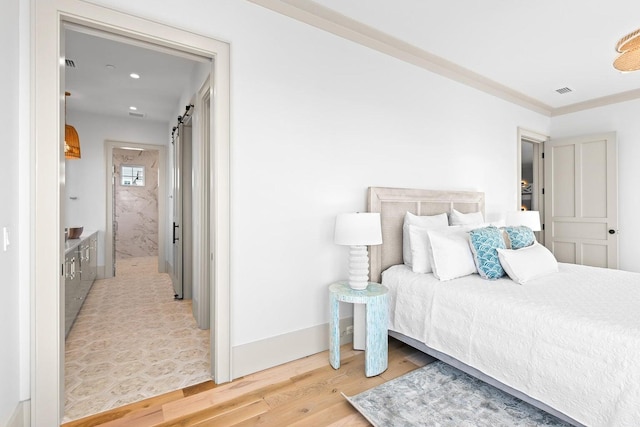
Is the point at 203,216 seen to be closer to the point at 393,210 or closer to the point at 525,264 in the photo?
the point at 393,210

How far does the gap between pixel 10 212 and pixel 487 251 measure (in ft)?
9.93

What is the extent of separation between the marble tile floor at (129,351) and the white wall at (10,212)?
52cm

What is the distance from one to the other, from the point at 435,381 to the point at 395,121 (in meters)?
2.29

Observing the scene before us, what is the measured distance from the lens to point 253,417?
1.87 m

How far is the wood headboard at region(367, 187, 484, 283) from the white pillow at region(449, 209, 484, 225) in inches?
4.9

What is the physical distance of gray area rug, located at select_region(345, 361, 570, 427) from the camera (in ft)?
5.98

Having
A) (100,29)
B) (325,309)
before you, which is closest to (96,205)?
(100,29)

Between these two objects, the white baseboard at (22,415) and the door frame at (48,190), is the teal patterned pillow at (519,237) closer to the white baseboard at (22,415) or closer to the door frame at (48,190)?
the door frame at (48,190)

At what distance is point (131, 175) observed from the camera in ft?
26.5

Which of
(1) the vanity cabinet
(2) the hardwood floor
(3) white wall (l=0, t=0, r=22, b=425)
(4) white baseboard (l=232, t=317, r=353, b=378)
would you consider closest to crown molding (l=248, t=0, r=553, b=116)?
(3) white wall (l=0, t=0, r=22, b=425)

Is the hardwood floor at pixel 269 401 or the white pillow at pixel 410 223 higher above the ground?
the white pillow at pixel 410 223

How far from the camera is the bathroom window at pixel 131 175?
26.1 feet

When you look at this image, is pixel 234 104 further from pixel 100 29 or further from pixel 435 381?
pixel 435 381

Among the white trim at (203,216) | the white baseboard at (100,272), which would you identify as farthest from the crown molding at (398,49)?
the white baseboard at (100,272)
